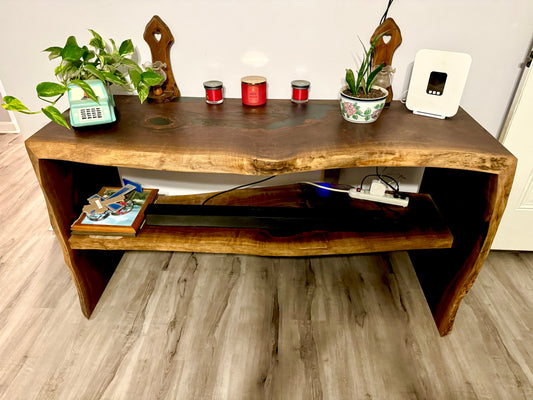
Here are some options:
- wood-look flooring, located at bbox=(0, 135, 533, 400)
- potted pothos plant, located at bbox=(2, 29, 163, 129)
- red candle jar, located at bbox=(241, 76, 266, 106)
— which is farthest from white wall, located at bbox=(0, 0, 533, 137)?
wood-look flooring, located at bbox=(0, 135, 533, 400)

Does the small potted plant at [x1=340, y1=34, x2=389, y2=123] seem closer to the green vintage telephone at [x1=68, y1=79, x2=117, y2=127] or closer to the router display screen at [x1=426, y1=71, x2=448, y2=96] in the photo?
the router display screen at [x1=426, y1=71, x2=448, y2=96]

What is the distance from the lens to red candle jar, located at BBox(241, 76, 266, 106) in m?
1.27

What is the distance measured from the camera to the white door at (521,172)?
4.24ft

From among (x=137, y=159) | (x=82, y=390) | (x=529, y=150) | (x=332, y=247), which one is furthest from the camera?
(x=529, y=150)

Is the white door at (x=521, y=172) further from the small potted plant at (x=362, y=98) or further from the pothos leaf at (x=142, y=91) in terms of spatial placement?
the pothos leaf at (x=142, y=91)

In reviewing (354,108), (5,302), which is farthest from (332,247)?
(5,302)

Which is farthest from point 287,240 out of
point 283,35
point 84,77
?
point 84,77

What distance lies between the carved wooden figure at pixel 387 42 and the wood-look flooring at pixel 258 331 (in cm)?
82

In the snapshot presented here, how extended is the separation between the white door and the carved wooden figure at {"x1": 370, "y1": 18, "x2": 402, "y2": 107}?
0.45 meters

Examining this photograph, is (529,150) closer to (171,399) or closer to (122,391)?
(171,399)

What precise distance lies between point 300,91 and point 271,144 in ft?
1.21

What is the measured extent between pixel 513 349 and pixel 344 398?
65 centimetres

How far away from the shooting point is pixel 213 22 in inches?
50.4

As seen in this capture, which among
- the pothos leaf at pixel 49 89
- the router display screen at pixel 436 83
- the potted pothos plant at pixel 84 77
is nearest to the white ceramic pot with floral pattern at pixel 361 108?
the router display screen at pixel 436 83
